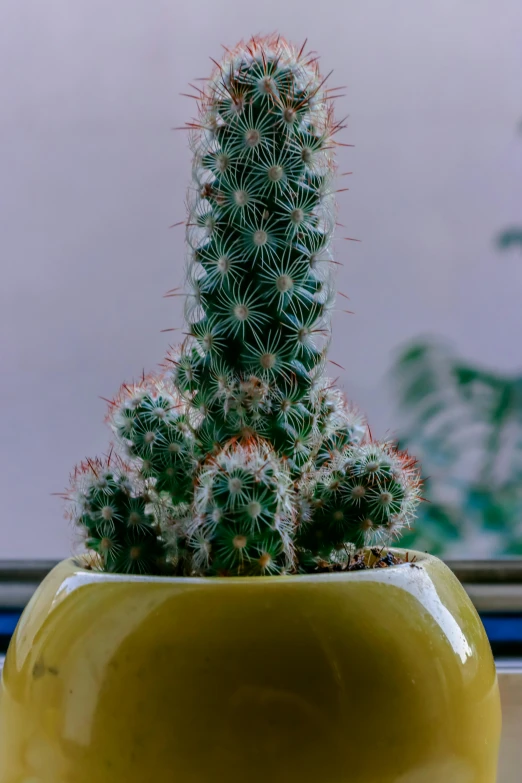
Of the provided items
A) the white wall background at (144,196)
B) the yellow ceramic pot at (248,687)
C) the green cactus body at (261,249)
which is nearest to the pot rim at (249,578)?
the yellow ceramic pot at (248,687)

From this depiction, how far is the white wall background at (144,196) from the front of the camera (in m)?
0.93

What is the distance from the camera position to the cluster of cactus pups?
0.52m

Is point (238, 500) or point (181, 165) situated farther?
point (181, 165)

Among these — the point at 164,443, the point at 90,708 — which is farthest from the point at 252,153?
the point at 90,708

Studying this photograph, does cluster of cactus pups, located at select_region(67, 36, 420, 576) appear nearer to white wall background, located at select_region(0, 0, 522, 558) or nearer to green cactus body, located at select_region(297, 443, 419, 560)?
green cactus body, located at select_region(297, 443, 419, 560)

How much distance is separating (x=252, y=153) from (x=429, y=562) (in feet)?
0.95

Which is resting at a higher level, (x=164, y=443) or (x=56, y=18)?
(x=56, y=18)

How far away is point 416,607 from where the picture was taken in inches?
18.2

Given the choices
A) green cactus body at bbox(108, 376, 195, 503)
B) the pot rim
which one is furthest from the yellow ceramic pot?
green cactus body at bbox(108, 376, 195, 503)

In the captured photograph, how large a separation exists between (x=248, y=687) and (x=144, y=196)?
0.67 metres

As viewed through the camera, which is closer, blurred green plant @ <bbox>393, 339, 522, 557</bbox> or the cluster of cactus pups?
the cluster of cactus pups

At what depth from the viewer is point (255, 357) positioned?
52 cm

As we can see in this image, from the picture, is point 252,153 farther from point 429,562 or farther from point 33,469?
point 33,469

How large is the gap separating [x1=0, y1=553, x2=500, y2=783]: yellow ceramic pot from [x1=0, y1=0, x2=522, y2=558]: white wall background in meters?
0.50
